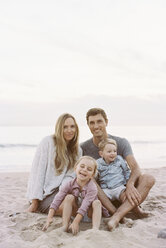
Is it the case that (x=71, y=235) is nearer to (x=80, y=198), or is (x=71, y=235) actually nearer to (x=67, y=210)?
(x=67, y=210)

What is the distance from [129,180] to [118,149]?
1.83 ft

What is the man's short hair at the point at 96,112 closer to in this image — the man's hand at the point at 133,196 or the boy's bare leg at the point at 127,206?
the boy's bare leg at the point at 127,206

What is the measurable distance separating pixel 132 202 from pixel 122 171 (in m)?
0.53

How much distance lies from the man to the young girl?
291mm

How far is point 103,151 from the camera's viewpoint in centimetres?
406

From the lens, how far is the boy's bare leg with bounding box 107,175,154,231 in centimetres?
345

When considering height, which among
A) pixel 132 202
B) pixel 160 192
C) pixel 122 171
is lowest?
pixel 160 192

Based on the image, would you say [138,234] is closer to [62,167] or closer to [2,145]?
[62,167]

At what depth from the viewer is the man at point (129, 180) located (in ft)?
12.2

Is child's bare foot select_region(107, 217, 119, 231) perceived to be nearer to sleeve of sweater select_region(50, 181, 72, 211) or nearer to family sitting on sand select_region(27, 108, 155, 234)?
family sitting on sand select_region(27, 108, 155, 234)

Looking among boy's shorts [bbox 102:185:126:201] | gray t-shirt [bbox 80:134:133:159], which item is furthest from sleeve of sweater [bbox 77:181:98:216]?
gray t-shirt [bbox 80:134:133:159]

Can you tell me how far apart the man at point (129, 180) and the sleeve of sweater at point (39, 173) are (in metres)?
0.70

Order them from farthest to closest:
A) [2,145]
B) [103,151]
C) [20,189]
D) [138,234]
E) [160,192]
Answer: [2,145], [20,189], [160,192], [103,151], [138,234]

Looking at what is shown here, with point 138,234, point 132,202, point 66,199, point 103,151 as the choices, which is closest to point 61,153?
point 103,151
